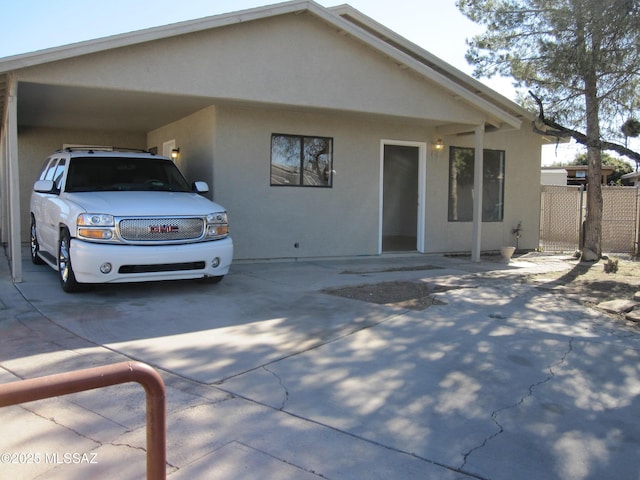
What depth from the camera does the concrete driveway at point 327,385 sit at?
3.40 m

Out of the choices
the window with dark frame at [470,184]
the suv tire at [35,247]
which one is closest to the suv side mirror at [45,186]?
the suv tire at [35,247]

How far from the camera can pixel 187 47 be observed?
28.6ft

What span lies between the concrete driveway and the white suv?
1.44 feet

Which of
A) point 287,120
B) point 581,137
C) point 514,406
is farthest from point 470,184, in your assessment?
point 514,406

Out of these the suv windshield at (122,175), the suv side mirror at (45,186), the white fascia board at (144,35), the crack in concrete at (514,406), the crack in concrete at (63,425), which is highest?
the white fascia board at (144,35)

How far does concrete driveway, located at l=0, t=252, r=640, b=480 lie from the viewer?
134 inches

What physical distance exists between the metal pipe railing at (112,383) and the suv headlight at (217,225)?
18.1 ft

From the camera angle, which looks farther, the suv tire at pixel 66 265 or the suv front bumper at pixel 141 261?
the suv tire at pixel 66 265

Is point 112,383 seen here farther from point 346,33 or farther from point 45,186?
point 346,33

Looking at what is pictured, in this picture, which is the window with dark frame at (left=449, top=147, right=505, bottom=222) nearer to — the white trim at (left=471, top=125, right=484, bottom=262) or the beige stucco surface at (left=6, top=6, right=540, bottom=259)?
the beige stucco surface at (left=6, top=6, right=540, bottom=259)

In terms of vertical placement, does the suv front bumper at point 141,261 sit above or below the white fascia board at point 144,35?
below

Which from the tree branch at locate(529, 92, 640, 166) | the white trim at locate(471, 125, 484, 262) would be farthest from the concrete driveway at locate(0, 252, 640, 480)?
the white trim at locate(471, 125, 484, 262)

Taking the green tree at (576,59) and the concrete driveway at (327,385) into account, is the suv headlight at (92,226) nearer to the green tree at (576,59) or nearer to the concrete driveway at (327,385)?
the concrete driveway at (327,385)

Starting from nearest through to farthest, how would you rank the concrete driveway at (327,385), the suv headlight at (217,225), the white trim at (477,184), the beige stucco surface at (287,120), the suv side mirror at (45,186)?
the concrete driveway at (327,385) → the suv headlight at (217,225) → the suv side mirror at (45,186) → the beige stucco surface at (287,120) → the white trim at (477,184)
